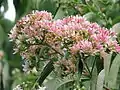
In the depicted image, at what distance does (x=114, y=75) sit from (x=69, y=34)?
281mm

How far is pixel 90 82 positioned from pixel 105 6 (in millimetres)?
640

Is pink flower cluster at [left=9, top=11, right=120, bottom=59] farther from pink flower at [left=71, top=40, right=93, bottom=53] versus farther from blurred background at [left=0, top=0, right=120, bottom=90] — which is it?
blurred background at [left=0, top=0, right=120, bottom=90]

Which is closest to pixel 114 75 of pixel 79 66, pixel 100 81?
pixel 100 81

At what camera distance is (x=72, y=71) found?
124 centimetres

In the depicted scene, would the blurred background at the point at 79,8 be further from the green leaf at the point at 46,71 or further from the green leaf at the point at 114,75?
the green leaf at the point at 46,71

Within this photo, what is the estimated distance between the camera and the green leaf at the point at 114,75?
1.39 meters

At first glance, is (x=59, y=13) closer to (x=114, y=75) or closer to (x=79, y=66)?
(x=114, y=75)

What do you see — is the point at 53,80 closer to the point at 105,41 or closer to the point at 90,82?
the point at 90,82

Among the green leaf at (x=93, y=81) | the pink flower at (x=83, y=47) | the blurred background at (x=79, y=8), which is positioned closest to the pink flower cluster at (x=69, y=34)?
the pink flower at (x=83, y=47)

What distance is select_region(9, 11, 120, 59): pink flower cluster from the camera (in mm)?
1190

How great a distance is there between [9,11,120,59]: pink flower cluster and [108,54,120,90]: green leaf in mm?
162

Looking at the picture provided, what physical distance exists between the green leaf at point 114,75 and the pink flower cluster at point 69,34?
16cm

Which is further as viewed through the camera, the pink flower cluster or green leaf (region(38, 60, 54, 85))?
green leaf (region(38, 60, 54, 85))

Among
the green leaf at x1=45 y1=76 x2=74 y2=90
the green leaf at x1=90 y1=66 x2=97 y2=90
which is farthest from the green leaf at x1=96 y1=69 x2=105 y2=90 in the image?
the green leaf at x1=45 y1=76 x2=74 y2=90
